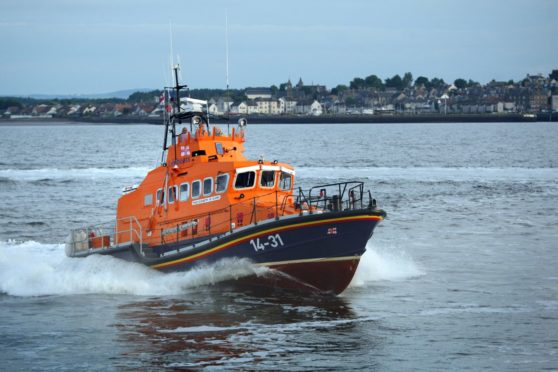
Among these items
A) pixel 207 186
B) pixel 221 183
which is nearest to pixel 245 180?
pixel 221 183

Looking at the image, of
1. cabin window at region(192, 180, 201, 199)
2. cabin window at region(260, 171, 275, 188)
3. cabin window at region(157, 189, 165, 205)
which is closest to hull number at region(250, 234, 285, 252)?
cabin window at region(260, 171, 275, 188)

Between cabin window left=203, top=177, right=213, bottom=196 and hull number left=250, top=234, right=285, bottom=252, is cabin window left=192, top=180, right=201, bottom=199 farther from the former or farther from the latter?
hull number left=250, top=234, right=285, bottom=252

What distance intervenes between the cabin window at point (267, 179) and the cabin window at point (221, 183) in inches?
33.2

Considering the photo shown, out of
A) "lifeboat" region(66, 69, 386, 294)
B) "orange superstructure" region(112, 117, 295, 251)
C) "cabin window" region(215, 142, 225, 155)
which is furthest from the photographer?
"cabin window" region(215, 142, 225, 155)

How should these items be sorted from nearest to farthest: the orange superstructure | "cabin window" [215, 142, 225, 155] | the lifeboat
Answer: the lifeboat → the orange superstructure → "cabin window" [215, 142, 225, 155]

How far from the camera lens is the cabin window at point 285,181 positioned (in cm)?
2267

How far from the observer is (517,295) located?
71.5 ft

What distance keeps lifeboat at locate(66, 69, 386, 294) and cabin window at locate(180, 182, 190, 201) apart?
2 centimetres

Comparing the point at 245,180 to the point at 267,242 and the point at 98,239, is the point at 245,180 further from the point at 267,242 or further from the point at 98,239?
the point at 98,239

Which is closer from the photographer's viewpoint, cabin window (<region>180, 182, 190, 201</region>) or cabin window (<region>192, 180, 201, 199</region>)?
cabin window (<region>192, 180, 201, 199</region>)

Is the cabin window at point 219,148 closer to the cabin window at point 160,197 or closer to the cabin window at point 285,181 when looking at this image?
the cabin window at point 285,181

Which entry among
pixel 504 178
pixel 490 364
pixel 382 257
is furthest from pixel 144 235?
pixel 504 178

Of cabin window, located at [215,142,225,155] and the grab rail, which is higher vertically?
cabin window, located at [215,142,225,155]

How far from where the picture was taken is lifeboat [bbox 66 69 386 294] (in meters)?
20.8
